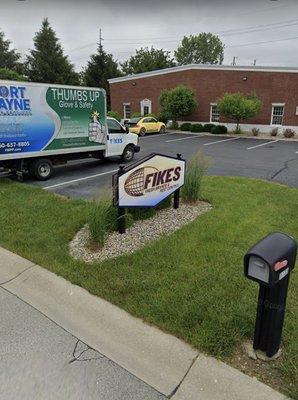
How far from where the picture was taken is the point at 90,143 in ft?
36.6

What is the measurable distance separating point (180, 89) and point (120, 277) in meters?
25.1

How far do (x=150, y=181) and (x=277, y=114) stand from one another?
2377 centimetres

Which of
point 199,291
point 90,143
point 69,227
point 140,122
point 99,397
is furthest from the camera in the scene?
point 140,122

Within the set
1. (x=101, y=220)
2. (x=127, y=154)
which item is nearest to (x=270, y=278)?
(x=101, y=220)

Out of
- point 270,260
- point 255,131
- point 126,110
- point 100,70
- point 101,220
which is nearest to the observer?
point 270,260

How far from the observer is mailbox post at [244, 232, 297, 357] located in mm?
2484

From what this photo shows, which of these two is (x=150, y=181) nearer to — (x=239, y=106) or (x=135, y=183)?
(x=135, y=183)

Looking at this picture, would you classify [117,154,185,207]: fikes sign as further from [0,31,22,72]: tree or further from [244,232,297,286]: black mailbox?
[0,31,22,72]: tree

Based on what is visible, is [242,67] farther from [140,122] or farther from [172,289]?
[172,289]

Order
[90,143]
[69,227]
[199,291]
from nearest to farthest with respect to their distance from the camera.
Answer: [199,291] < [69,227] < [90,143]

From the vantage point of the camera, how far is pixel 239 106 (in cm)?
2431

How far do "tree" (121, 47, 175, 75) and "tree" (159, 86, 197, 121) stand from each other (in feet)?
80.7

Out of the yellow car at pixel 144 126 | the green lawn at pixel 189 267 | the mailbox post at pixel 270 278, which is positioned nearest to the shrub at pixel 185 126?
the yellow car at pixel 144 126

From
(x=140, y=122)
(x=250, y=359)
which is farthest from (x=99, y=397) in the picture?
(x=140, y=122)
